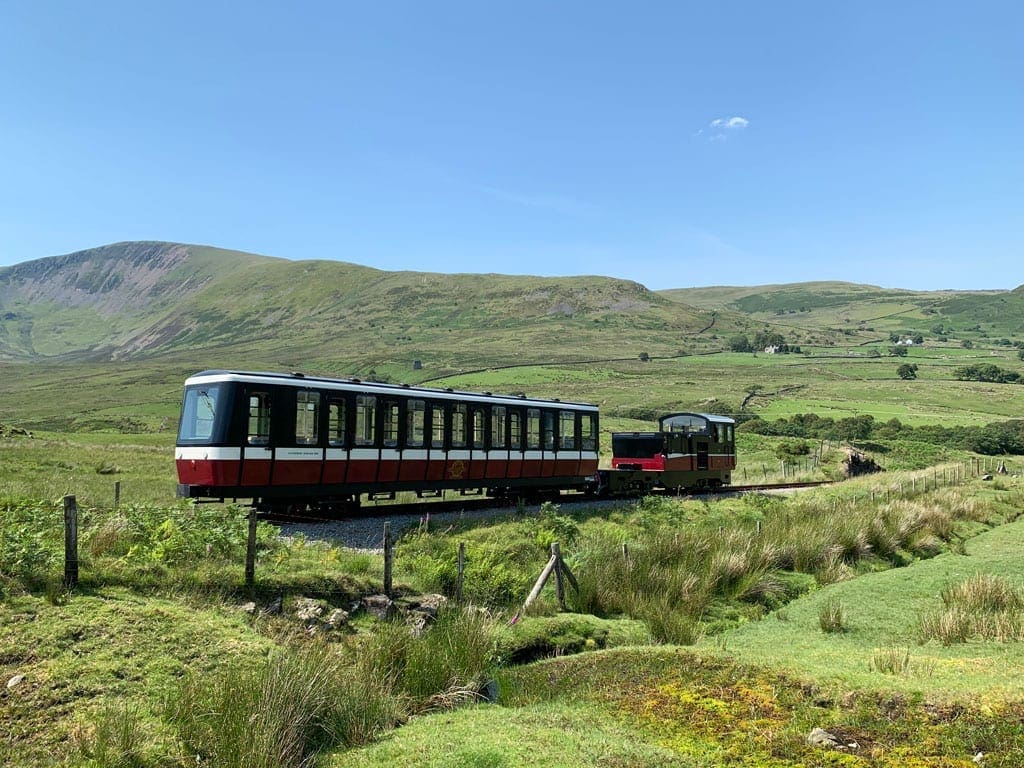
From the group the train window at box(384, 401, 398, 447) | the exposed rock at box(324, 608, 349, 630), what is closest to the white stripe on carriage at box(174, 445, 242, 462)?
the train window at box(384, 401, 398, 447)

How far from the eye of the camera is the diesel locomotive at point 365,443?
53.8 feet

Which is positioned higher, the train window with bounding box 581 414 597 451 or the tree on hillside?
the tree on hillside

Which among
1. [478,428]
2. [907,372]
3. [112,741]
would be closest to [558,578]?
[112,741]

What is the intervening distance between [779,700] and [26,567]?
8666 mm

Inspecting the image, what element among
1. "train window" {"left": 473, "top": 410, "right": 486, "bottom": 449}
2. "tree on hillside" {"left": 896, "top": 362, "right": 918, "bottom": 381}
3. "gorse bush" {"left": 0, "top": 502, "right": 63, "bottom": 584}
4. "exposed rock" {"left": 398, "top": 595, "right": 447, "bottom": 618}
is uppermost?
"tree on hillside" {"left": 896, "top": 362, "right": 918, "bottom": 381}

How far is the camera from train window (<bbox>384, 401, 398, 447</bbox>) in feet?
64.2

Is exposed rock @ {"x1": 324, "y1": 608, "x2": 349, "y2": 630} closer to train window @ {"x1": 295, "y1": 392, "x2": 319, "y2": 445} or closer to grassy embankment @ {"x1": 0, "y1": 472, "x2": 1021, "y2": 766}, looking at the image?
grassy embankment @ {"x1": 0, "y1": 472, "x2": 1021, "y2": 766}

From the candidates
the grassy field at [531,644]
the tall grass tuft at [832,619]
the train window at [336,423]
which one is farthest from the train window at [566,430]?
the tall grass tuft at [832,619]

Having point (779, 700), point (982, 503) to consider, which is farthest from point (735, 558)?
point (982, 503)

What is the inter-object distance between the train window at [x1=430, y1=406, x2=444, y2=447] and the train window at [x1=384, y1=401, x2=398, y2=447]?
1.45m

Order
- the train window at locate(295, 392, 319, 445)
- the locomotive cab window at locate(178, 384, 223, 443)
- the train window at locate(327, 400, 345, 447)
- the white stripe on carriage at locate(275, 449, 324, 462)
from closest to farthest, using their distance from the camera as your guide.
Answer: the locomotive cab window at locate(178, 384, 223, 443), the white stripe on carriage at locate(275, 449, 324, 462), the train window at locate(295, 392, 319, 445), the train window at locate(327, 400, 345, 447)

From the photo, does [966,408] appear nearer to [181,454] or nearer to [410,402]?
[410,402]

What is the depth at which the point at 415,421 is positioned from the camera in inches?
807

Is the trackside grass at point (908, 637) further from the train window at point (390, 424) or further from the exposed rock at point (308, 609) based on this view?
the train window at point (390, 424)
